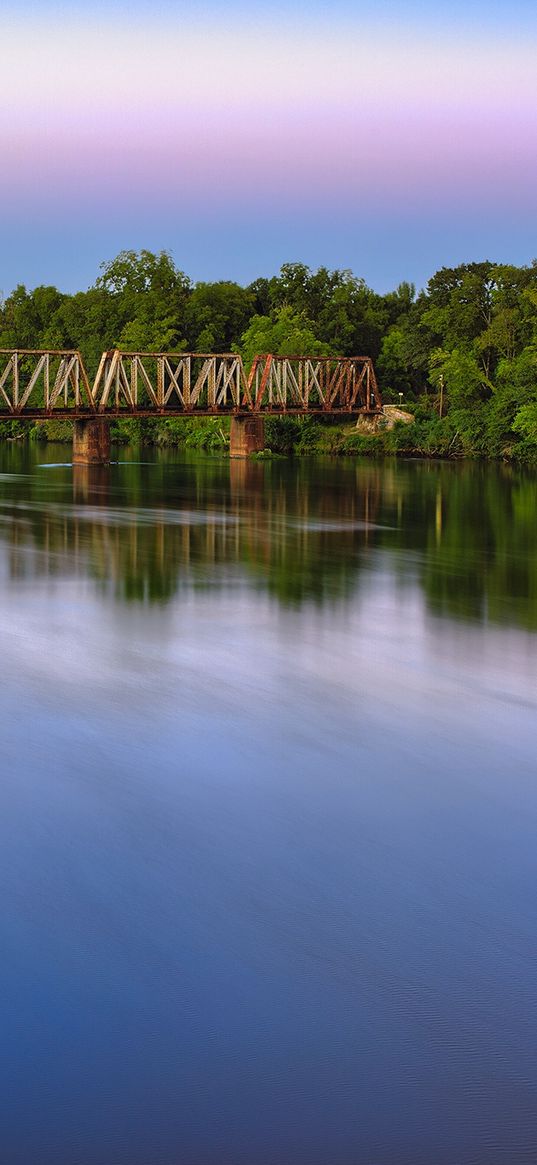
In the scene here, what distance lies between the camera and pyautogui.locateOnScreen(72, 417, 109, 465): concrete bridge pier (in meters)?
69.6

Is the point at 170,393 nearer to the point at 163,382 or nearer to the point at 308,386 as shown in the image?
the point at 163,382

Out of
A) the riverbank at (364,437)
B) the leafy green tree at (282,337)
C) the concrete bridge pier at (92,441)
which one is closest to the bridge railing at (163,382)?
the concrete bridge pier at (92,441)

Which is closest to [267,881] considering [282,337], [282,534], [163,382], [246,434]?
[282,534]

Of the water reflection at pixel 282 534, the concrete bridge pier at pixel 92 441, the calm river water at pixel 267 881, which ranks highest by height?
the concrete bridge pier at pixel 92 441

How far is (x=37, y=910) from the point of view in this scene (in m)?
8.95

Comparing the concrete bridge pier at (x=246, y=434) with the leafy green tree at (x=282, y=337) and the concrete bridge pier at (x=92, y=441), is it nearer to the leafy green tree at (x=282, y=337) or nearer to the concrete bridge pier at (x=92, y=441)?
the concrete bridge pier at (x=92, y=441)

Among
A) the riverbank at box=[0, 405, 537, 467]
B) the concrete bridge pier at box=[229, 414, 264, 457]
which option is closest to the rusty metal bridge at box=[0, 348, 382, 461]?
the concrete bridge pier at box=[229, 414, 264, 457]

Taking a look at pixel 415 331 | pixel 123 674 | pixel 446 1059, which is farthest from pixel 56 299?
pixel 446 1059

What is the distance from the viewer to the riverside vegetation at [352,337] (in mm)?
85188

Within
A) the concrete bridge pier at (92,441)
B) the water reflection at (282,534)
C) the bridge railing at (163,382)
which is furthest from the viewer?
the bridge railing at (163,382)

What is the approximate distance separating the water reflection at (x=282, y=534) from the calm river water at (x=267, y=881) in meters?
2.57

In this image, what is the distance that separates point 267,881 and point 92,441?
61541 millimetres

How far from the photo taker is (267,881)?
954 centimetres

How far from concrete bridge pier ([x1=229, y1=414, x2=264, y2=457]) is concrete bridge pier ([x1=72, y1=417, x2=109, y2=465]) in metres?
13.2
